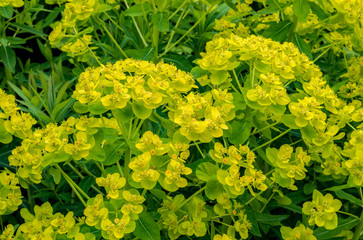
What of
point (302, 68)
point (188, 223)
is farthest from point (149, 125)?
point (302, 68)

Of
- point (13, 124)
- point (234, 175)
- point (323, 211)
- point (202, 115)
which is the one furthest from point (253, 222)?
point (13, 124)

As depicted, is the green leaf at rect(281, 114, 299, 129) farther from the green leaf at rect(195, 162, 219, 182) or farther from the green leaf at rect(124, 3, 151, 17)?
the green leaf at rect(124, 3, 151, 17)

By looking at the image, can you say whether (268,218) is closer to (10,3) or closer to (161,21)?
(161,21)

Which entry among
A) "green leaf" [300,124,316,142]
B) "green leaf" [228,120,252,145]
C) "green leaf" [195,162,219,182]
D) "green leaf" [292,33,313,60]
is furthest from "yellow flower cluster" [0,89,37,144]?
"green leaf" [292,33,313,60]

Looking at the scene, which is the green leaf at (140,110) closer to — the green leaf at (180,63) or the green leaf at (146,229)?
the green leaf at (146,229)

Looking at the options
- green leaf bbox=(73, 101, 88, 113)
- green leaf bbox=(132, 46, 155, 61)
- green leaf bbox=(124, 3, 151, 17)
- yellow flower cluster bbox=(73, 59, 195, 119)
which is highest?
green leaf bbox=(124, 3, 151, 17)

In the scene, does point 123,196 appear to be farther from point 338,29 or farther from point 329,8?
point 338,29
